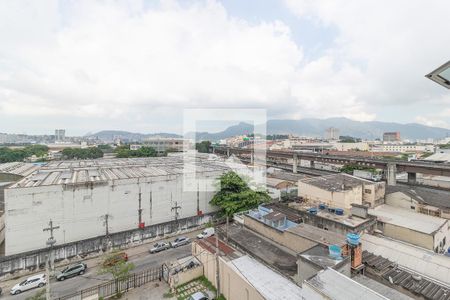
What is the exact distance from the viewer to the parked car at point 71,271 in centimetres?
1622

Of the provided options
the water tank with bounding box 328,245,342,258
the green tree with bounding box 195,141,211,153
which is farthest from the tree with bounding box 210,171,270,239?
the green tree with bounding box 195,141,211,153

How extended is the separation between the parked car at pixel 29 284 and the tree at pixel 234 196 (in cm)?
1510

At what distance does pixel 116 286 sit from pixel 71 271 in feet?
15.5

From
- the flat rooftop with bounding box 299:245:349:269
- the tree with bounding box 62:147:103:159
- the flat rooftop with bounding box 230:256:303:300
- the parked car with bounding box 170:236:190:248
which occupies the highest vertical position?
the tree with bounding box 62:147:103:159

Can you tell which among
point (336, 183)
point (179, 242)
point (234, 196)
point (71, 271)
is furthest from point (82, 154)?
point (336, 183)

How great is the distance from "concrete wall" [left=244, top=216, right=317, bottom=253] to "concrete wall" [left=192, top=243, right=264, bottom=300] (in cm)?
425

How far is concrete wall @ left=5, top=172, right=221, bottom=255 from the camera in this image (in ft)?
56.1

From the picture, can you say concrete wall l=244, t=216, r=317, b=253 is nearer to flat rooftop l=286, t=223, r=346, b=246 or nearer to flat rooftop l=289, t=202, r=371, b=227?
flat rooftop l=286, t=223, r=346, b=246

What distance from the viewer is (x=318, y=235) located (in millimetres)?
14242

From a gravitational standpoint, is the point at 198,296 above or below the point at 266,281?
below

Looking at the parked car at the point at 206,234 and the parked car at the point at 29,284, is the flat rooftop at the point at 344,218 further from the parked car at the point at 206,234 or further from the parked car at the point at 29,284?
the parked car at the point at 29,284

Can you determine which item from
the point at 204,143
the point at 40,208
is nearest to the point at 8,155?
the point at 204,143

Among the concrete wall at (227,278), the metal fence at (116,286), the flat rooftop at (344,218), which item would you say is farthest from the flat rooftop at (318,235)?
the metal fence at (116,286)

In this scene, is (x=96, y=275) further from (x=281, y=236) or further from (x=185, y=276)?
(x=281, y=236)
